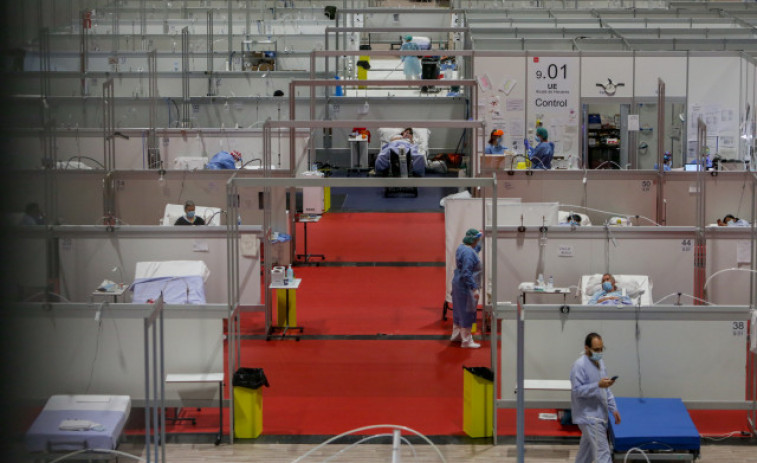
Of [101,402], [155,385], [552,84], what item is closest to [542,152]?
[552,84]

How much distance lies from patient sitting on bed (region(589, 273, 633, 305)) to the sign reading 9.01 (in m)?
7.90

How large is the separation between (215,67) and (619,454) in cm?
1608

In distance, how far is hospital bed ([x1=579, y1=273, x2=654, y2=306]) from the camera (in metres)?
11.3

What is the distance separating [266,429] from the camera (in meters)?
9.23

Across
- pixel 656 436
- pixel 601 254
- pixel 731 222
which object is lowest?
pixel 656 436

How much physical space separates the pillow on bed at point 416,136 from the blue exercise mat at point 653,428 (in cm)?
1270

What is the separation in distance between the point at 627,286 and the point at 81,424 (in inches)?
284

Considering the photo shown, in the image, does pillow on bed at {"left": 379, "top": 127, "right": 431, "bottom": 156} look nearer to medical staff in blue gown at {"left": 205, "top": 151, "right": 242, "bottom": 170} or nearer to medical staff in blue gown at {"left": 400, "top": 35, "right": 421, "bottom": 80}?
medical staff in blue gown at {"left": 400, "top": 35, "right": 421, "bottom": 80}

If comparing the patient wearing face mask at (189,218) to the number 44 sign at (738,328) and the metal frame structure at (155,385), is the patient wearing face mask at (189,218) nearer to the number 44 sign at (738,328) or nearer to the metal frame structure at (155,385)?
the metal frame structure at (155,385)

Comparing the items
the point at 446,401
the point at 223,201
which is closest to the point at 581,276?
the point at 446,401

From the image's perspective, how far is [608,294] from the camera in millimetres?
10891

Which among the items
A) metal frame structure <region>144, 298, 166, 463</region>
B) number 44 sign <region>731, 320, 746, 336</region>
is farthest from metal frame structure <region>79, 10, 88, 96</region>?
number 44 sign <region>731, 320, 746, 336</region>

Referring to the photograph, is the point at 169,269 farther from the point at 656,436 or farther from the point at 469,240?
the point at 656,436

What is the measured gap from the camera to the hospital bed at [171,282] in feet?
36.7
